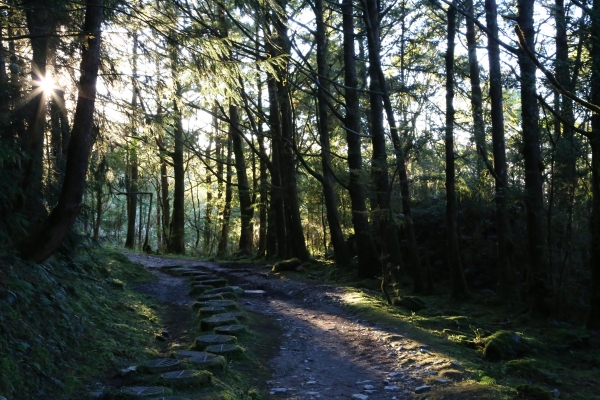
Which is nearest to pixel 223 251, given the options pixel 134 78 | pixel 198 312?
pixel 198 312

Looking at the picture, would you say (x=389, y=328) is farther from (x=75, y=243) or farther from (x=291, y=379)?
(x=75, y=243)

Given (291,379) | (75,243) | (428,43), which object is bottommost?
(291,379)

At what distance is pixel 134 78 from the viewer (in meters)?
8.24

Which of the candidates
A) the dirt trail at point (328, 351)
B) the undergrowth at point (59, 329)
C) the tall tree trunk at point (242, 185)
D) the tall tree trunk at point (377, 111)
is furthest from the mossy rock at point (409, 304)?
the tall tree trunk at point (242, 185)

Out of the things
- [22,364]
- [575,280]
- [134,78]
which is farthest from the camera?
[575,280]

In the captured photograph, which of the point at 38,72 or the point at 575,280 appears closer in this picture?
the point at 38,72

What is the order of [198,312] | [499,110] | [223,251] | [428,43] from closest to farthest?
[198,312] < [499,110] < [428,43] < [223,251]

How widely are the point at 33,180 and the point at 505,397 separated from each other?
7.12m

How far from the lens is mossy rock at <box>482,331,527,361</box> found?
7.00 meters

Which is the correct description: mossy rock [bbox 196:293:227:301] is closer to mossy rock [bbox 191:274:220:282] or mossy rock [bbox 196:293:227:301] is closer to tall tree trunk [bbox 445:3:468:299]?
mossy rock [bbox 191:274:220:282]

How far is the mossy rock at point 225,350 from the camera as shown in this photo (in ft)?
21.9

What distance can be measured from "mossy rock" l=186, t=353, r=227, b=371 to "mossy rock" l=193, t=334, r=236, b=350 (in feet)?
2.48

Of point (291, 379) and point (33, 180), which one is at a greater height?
point (33, 180)

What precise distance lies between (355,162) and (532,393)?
10258 millimetres
